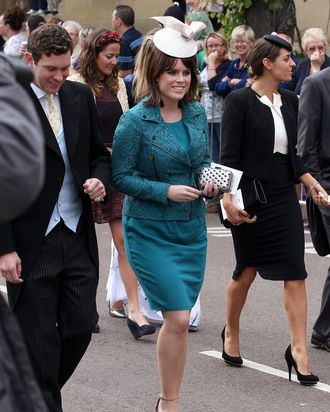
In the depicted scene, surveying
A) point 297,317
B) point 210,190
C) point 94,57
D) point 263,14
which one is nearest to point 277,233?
point 297,317

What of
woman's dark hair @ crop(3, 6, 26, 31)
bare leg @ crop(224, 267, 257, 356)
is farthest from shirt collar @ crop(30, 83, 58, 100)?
woman's dark hair @ crop(3, 6, 26, 31)

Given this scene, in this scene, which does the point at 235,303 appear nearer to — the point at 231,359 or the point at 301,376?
the point at 231,359

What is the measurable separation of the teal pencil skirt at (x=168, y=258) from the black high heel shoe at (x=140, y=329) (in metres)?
1.91

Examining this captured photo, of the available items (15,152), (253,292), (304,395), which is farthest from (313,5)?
(15,152)

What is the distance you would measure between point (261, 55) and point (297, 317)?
1468mm

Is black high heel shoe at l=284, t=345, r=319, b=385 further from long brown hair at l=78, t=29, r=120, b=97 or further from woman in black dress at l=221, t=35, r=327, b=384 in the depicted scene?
long brown hair at l=78, t=29, r=120, b=97

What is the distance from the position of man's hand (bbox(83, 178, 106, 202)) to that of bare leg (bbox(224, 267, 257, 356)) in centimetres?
188

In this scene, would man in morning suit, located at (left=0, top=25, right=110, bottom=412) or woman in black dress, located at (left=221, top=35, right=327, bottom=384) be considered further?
woman in black dress, located at (left=221, top=35, right=327, bottom=384)

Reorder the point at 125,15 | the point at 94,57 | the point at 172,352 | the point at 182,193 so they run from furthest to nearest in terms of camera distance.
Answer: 1. the point at 125,15
2. the point at 94,57
3. the point at 172,352
4. the point at 182,193

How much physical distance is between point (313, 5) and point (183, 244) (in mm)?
14541

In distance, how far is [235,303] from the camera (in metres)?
6.58

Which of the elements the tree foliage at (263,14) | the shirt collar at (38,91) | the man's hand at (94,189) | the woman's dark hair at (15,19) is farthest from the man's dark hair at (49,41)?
the woman's dark hair at (15,19)

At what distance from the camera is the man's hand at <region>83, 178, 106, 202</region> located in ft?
15.8

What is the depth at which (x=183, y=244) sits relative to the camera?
5480mm
